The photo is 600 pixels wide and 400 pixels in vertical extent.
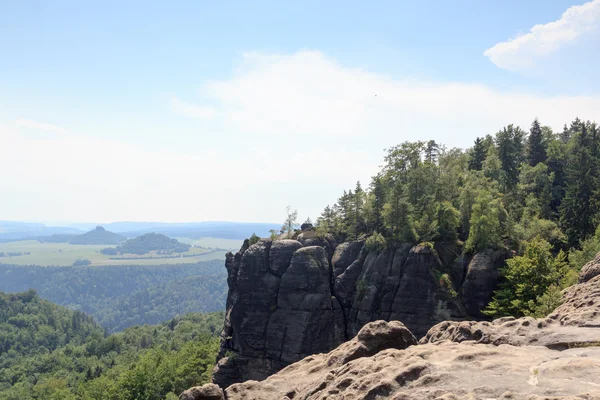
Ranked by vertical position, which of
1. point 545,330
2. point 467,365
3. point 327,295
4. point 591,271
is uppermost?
point 591,271

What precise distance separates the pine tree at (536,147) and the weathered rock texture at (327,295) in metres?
45.4

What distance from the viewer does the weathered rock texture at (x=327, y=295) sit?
47969 mm

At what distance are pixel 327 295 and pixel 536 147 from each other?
6174 cm

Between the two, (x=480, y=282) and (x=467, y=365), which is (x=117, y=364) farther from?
(x=467, y=365)

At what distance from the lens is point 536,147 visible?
83812mm

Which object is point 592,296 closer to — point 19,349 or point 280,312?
point 280,312

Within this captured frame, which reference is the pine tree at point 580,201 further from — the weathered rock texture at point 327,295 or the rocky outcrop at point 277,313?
the rocky outcrop at point 277,313

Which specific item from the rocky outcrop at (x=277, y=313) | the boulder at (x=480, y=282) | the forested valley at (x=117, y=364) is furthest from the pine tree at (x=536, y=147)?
the forested valley at (x=117, y=364)

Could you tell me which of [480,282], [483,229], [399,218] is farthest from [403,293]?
[483,229]

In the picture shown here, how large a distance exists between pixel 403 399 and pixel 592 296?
55.5 feet

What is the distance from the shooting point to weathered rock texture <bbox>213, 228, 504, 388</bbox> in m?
48.0

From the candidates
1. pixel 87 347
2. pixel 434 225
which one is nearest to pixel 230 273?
pixel 434 225

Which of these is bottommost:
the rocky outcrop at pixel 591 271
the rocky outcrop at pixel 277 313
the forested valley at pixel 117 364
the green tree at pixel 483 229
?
the forested valley at pixel 117 364

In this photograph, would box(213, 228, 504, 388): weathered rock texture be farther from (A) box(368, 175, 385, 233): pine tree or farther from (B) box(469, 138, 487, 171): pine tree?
(B) box(469, 138, 487, 171): pine tree
